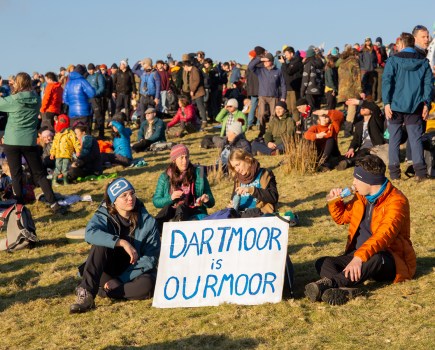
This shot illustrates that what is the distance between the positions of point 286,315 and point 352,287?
80cm

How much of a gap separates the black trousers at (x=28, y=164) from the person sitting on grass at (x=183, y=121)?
34.6ft

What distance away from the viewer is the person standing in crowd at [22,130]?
12.3m

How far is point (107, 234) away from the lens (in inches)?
279

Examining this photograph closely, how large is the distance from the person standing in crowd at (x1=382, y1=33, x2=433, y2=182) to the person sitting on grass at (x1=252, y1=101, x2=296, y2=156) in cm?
480

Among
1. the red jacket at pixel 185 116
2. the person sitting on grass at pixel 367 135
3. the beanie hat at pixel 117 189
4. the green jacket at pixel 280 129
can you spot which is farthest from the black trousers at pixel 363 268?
the red jacket at pixel 185 116

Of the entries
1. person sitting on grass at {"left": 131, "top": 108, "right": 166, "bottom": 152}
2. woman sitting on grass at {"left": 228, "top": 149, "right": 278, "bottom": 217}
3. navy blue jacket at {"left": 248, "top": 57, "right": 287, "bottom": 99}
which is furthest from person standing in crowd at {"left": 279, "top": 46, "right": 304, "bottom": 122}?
woman sitting on grass at {"left": 228, "top": 149, "right": 278, "bottom": 217}

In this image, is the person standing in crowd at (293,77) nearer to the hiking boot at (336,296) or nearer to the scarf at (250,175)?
the scarf at (250,175)

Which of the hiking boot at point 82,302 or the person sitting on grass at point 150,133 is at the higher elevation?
the person sitting on grass at point 150,133

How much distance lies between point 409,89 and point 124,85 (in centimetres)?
1504

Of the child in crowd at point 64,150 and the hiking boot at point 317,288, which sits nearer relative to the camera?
the hiking boot at point 317,288

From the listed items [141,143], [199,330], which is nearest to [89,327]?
[199,330]

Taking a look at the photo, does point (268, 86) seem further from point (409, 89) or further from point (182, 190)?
point (182, 190)

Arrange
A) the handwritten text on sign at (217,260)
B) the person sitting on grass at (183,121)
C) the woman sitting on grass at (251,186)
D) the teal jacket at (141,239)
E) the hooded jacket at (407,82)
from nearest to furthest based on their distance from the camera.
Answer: the handwritten text on sign at (217,260), the teal jacket at (141,239), the woman sitting on grass at (251,186), the hooded jacket at (407,82), the person sitting on grass at (183,121)

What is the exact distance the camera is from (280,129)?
1711 cm
